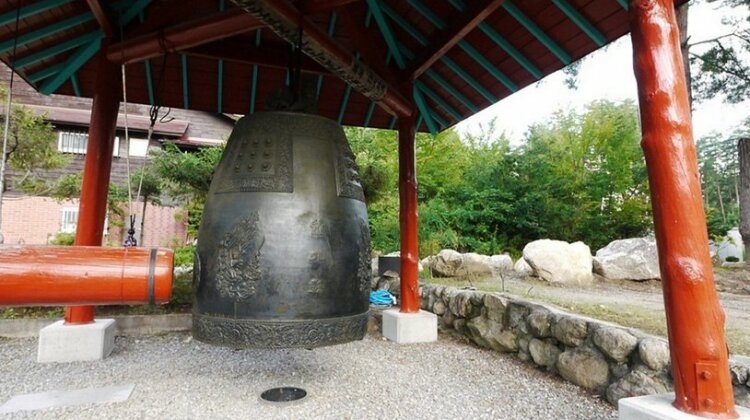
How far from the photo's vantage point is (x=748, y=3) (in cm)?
840

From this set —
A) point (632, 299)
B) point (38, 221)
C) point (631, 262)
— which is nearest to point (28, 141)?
point (38, 221)

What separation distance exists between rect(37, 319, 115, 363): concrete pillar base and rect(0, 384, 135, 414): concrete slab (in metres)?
0.73

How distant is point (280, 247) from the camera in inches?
79.0

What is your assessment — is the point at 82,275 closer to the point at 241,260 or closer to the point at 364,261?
the point at 241,260

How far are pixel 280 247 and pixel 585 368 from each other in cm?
275

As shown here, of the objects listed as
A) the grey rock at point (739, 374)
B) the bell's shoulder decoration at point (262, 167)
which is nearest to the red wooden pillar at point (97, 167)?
the bell's shoulder decoration at point (262, 167)

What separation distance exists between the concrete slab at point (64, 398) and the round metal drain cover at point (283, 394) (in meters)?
1.05

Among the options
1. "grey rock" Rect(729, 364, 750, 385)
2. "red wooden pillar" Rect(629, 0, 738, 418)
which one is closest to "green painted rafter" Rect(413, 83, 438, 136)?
"red wooden pillar" Rect(629, 0, 738, 418)

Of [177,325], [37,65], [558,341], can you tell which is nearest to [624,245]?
[558,341]

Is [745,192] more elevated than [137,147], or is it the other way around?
[137,147]

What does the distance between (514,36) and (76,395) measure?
4726mm

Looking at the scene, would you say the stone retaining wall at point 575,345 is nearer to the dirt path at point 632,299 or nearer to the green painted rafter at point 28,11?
the dirt path at point 632,299

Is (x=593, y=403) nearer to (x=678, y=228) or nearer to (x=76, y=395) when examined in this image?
(x=678, y=228)

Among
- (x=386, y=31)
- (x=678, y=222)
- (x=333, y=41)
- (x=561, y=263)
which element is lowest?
(x=561, y=263)
